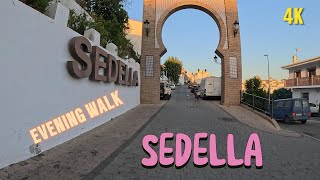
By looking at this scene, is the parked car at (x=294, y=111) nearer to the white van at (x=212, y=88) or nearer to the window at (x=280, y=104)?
the window at (x=280, y=104)

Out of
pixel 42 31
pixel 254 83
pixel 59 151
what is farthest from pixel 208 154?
pixel 254 83

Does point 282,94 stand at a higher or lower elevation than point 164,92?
lower

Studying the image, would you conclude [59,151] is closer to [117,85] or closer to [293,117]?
[117,85]

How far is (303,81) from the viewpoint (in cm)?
4316

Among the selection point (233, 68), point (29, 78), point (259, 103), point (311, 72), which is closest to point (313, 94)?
point (311, 72)

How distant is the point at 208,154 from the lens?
9438 mm

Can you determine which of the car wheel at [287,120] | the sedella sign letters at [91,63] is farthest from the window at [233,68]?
the sedella sign letters at [91,63]

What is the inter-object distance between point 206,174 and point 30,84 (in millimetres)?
4089

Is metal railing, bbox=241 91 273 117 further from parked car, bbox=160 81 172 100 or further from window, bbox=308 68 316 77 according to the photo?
window, bbox=308 68 316 77

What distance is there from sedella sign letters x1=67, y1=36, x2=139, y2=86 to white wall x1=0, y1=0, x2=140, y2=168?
0.77ft

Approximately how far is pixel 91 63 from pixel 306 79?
35826mm

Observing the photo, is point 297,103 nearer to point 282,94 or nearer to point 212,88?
point 212,88

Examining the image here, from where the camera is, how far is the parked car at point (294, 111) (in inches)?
856

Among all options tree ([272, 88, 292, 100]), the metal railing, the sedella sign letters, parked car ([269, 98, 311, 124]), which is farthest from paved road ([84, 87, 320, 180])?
tree ([272, 88, 292, 100])
